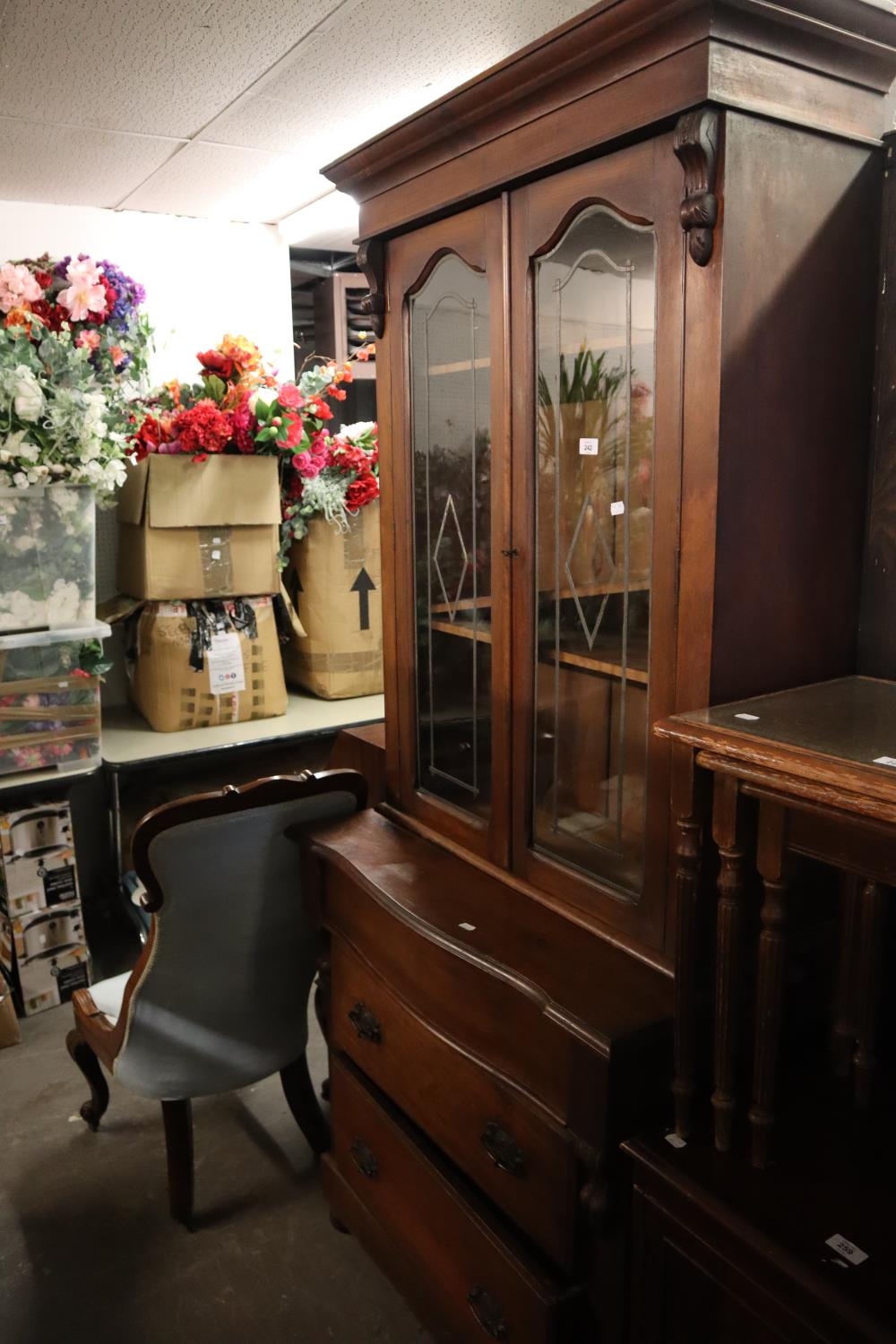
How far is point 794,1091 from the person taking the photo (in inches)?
52.7

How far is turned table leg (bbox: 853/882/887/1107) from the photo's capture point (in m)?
1.30

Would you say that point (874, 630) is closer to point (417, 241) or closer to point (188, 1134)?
point (417, 241)

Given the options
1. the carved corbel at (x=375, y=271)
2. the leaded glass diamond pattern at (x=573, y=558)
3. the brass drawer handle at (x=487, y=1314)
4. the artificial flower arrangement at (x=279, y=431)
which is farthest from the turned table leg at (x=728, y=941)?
the artificial flower arrangement at (x=279, y=431)

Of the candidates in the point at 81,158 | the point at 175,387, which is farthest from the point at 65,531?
the point at 81,158


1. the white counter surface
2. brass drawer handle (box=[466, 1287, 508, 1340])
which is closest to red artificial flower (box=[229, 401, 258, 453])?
the white counter surface

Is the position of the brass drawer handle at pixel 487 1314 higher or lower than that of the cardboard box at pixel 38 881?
A: lower

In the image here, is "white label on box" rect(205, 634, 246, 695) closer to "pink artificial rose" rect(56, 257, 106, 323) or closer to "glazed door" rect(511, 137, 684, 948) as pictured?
"pink artificial rose" rect(56, 257, 106, 323)

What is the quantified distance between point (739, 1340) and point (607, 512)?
3.40ft

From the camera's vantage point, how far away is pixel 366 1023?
1767 millimetres

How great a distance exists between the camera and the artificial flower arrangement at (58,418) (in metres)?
2.36

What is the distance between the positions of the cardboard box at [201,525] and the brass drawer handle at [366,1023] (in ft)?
4.83

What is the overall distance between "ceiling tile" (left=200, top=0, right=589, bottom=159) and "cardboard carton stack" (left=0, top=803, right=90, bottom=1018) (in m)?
1.83

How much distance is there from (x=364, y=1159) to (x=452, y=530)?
1.17 metres

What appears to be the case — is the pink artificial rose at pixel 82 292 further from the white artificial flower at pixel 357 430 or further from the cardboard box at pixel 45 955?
the cardboard box at pixel 45 955
